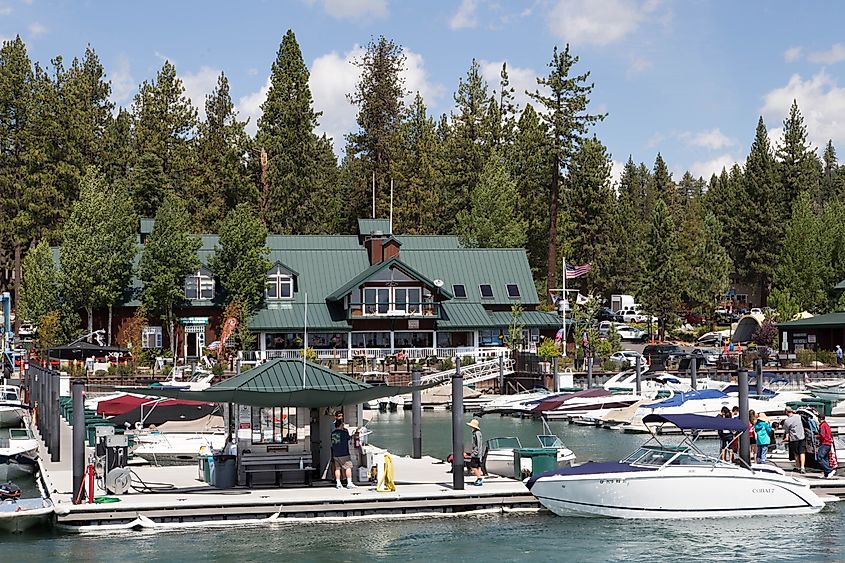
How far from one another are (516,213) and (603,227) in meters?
8.71

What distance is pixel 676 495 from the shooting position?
2441 cm

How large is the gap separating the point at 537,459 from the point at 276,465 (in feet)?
19.3

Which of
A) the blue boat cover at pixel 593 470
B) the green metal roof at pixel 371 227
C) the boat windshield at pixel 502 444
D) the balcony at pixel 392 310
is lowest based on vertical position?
the blue boat cover at pixel 593 470

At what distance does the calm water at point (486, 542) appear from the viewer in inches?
867

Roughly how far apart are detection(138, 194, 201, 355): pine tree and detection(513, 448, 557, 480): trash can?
45.1 m

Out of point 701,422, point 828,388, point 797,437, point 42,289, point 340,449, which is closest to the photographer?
point 340,449

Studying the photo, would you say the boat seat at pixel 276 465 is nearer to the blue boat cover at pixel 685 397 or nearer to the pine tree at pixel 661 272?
the blue boat cover at pixel 685 397

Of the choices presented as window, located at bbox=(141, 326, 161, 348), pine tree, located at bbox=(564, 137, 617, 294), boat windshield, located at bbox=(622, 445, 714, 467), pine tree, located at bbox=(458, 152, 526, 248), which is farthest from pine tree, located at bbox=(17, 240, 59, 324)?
boat windshield, located at bbox=(622, 445, 714, 467)

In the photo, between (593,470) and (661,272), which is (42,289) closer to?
(661,272)

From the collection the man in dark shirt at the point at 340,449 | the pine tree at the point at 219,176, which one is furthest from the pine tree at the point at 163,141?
the man in dark shirt at the point at 340,449

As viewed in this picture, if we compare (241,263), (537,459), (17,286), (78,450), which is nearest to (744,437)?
(537,459)

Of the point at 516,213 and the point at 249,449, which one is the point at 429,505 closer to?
the point at 249,449

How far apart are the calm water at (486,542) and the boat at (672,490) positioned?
0.24 meters

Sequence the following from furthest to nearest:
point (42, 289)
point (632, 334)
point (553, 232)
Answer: point (632, 334) → point (553, 232) → point (42, 289)
